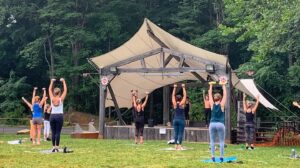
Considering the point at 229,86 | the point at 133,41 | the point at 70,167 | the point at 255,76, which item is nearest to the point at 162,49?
the point at 133,41

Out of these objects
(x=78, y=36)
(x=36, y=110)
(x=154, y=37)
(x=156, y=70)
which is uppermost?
(x=78, y=36)

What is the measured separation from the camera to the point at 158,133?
762 inches

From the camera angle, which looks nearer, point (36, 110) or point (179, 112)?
point (179, 112)

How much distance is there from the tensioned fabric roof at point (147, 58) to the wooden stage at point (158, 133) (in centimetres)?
205

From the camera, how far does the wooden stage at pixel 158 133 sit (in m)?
18.6

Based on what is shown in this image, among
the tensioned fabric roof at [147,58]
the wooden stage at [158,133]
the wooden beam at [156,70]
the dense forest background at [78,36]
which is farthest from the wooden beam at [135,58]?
the dense forest background at [78,36]

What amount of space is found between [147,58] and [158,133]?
3468mm

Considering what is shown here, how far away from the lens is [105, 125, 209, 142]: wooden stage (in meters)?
18.6

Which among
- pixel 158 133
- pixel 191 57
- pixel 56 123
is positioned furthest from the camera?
pixel 158 133

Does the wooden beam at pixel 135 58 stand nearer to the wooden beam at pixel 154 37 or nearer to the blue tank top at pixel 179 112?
the wooden beam at pixel 154 37

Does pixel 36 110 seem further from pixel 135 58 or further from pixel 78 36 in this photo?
pixel 78 36

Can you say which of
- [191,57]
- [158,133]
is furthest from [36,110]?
[191,57]

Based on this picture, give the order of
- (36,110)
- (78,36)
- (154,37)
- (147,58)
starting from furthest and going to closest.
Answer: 1. (78,36)
2. (147,58)
3. (154,37)
4. (36,110)

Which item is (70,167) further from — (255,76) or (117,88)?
(255,76)
